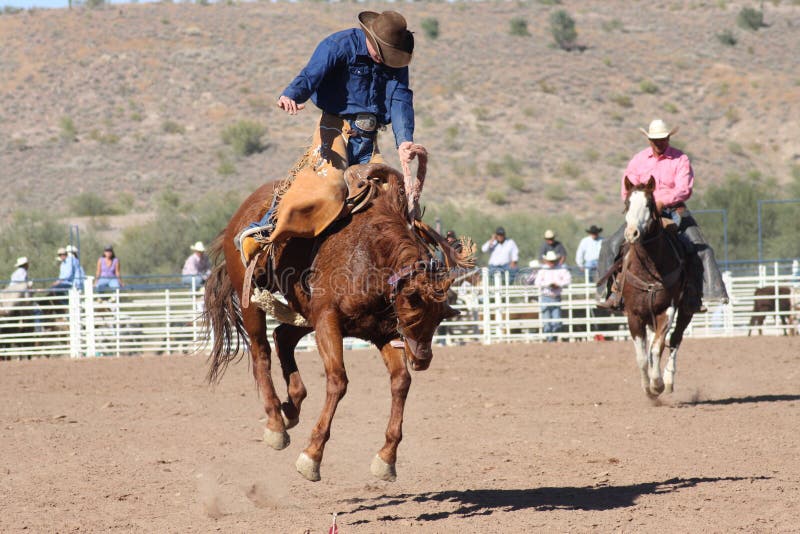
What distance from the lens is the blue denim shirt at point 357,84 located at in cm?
644

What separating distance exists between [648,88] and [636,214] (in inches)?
1709

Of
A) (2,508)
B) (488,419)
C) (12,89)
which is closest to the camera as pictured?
(2,508)

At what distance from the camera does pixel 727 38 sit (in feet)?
185

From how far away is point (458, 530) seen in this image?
17.9ft

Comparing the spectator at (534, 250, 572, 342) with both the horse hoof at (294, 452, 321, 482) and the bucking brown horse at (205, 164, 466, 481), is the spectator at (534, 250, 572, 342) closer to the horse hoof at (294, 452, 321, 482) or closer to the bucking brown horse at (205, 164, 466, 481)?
the bucking brown horse at (205, 164, 466, 481)

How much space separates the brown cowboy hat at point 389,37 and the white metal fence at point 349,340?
11.2 meters

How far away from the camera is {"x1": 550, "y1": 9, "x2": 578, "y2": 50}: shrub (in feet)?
182

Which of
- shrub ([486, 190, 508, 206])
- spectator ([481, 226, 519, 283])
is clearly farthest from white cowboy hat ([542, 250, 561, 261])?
shrub ([486, 190, 508, 206])

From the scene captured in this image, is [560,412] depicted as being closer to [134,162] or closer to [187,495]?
[187,495]

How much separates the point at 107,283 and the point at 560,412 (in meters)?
12.1

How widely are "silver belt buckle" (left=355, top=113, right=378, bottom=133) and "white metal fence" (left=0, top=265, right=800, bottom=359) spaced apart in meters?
10.9

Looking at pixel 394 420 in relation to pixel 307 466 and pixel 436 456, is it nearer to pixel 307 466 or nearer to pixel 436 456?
pixel 307 466

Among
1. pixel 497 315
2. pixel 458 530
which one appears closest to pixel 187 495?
pixel 458 530

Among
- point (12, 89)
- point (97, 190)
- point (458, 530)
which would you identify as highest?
point (12, 89)
